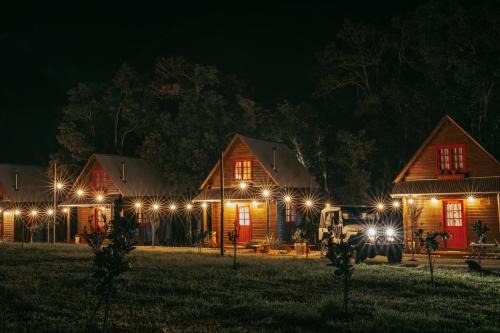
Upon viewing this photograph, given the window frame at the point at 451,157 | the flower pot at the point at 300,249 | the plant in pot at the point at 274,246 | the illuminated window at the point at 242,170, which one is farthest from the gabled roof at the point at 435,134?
the illuminated window at the point at 242,170

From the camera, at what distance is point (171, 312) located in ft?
41.0

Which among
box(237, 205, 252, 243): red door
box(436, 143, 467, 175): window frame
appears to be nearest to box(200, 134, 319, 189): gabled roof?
box(237, 205, 252, 243): red door

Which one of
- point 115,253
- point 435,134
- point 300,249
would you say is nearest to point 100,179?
point 300,249

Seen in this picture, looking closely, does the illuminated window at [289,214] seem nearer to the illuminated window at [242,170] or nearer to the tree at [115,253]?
the illuminated window at [242,170]

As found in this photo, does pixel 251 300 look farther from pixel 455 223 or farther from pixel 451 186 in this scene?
pixel 455 223

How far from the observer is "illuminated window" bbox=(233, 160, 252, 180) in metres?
36.3

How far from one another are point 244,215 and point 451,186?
12911 millimetres

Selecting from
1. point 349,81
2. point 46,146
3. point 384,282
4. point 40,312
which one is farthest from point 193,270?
point 46,146

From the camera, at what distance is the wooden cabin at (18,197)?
4569 centimetres

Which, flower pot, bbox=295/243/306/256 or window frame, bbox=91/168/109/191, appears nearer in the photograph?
flower pot, bbox=295/243/306/256

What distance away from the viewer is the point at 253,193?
34.8 metres

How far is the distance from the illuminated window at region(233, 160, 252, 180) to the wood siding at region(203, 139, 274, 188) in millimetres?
248

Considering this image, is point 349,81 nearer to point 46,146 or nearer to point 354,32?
point 354,32

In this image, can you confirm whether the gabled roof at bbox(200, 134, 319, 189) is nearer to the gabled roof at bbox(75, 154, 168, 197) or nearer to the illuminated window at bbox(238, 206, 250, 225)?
the illuminated window at bbox(238, 206, 250, 225)
